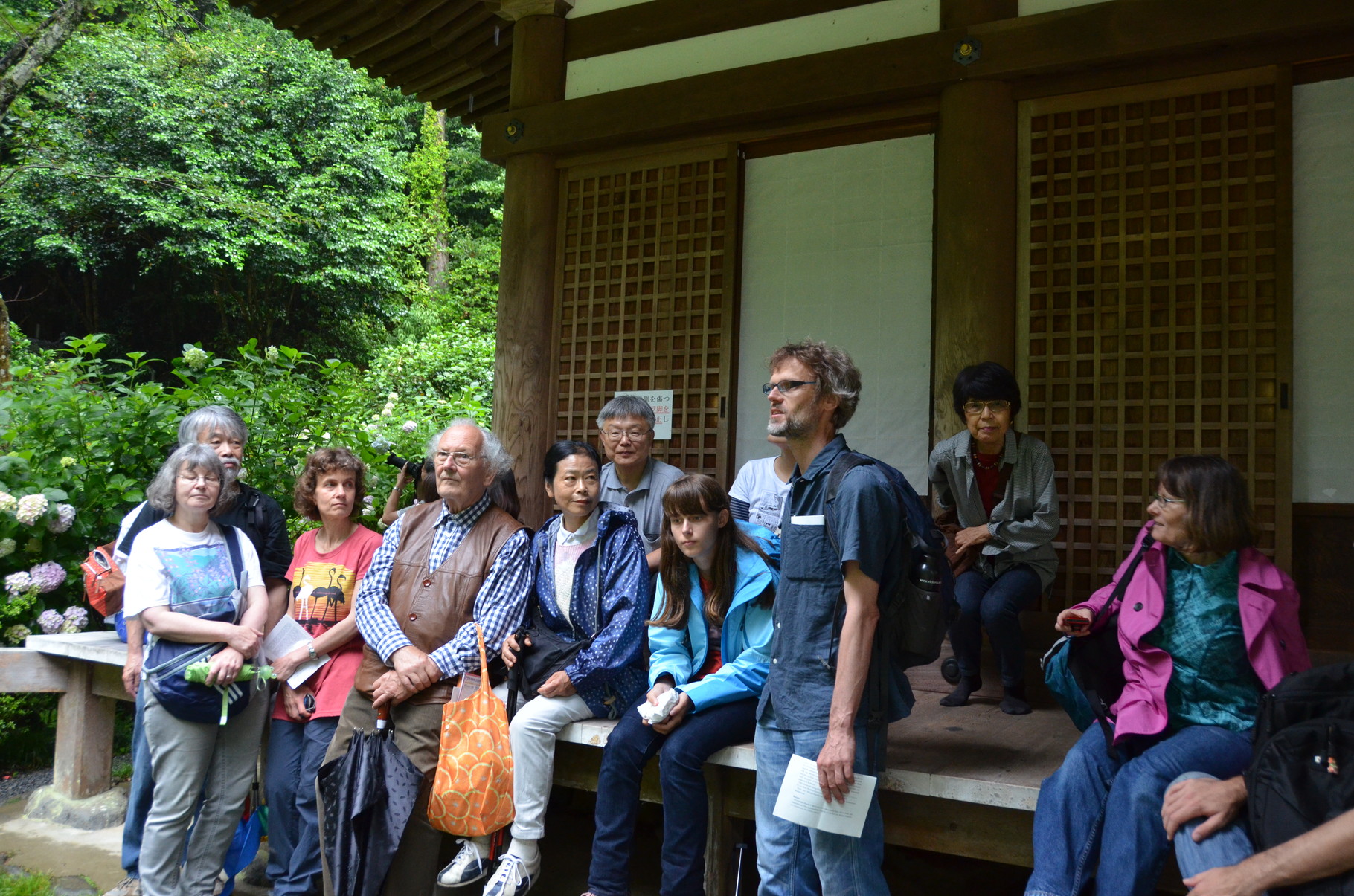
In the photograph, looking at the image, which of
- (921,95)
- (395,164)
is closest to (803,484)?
(921,95)

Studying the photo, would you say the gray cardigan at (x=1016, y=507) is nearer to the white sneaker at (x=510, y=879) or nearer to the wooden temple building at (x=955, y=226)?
the wooden temple building at (x=955, y=226)

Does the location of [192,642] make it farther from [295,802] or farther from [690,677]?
[690,677]

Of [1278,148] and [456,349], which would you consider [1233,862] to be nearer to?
[1278,148]

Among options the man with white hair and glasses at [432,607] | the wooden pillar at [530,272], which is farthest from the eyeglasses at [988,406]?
the wooden pillar at [530,272]

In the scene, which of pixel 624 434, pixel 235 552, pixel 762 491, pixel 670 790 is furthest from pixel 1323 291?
pixel 235 552

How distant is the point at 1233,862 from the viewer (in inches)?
83.7

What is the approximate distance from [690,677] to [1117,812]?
1357mm

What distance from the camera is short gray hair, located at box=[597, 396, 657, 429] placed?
4.15 m

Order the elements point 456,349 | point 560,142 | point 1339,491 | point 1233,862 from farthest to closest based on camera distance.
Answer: point 456,349 → point 560,142 → point 1339,491 → point 1233,862

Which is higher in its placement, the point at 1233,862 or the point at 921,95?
the point at 921,95

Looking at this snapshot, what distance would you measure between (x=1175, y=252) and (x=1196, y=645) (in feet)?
7.47

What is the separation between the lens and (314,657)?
11.8 feet

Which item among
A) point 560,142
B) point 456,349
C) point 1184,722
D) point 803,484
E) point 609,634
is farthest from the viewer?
point 456,349

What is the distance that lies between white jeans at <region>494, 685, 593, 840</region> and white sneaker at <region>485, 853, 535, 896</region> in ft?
0.29
